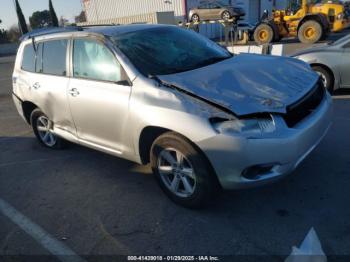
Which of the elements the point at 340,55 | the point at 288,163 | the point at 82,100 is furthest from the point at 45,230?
the point at 340,55

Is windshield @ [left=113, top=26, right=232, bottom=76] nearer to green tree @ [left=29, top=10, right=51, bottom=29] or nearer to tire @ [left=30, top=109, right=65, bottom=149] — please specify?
tire @ [left=30, top=109, right=65, bottom=149]

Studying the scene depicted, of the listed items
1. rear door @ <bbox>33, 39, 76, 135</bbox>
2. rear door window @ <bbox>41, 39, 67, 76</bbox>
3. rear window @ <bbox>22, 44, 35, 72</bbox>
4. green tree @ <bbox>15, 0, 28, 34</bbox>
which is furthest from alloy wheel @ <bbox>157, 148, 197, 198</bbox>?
green tree @ <bbox>15, 0, 28, 34</bbox>

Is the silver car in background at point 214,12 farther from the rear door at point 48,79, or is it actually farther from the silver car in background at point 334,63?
the rear door at point 48,79

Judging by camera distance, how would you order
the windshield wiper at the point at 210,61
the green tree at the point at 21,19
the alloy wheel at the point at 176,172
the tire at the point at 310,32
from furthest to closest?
the green tree at the point at 21,19
the tire at the point at 310,32
the windshield wiper at the point at 210,61
the alloy wheel at the point at 176,172

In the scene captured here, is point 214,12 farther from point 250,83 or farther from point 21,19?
point 21,19

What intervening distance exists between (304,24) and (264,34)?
211cm

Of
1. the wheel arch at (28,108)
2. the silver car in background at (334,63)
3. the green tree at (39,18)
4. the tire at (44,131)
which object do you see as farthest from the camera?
the green tree at (39,18)

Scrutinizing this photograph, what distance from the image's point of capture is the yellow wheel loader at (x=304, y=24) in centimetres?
1716

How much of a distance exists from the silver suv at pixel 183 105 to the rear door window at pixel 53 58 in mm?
14

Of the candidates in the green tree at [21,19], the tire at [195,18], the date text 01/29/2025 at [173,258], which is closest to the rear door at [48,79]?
the date text 01/29/2025 at [173,258]

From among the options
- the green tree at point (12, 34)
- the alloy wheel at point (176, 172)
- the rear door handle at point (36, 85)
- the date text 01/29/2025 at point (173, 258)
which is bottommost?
the green tree at point (12, 34)

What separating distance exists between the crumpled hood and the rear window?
2.68 meters

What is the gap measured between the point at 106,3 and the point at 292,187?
1523 inches

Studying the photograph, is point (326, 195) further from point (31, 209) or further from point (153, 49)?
point (31, 209)
